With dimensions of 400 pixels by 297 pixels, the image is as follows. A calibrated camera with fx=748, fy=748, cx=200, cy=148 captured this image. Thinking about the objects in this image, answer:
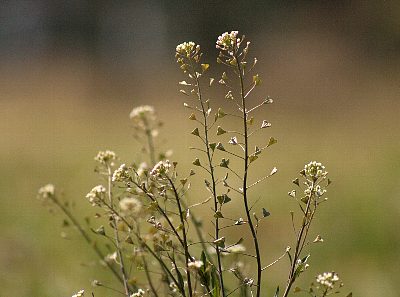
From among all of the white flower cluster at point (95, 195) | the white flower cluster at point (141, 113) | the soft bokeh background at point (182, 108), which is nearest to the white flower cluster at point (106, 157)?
the white flower cluster at point (95, 195)

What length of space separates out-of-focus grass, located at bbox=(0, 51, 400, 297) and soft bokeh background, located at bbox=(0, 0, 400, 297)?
1cm

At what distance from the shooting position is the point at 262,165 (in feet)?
18.2

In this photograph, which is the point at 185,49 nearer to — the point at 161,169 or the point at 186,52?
the point at 186,52

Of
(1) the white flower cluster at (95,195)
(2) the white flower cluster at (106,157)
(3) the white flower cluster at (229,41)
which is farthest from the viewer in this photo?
(2) the white flower cluster at (106,157)

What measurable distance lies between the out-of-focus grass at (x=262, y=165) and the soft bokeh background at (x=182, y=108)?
0.01 meters

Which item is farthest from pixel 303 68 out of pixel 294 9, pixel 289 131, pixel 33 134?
pixel 33 134

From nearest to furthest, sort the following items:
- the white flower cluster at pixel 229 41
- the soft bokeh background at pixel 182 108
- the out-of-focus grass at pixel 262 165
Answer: the white flower cluster at pixel 229 41
the out-of-focus grass at pixel 262 165
the soft bokeh background at pixel 182 108

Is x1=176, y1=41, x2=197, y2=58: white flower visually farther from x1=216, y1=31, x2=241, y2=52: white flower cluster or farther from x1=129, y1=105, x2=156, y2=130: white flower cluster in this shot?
x1=129, y1=105, x2=156, y2=130: white flower cluster

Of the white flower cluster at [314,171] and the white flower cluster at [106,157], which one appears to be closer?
the white flower cluster at [314,171]

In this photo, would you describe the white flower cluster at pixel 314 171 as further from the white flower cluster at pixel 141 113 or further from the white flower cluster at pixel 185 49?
the white flower cluster at pixel 141 113

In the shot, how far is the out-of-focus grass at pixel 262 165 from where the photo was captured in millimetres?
2959

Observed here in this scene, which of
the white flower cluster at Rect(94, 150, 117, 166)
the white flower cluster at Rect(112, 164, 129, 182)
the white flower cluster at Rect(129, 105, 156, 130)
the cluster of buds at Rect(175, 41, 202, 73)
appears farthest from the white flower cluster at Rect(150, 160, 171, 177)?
the white flower cluster at Rect(129, 105, 156, 130)

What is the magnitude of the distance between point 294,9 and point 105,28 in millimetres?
3661

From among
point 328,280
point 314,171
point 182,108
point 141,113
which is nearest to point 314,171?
point 314,171
